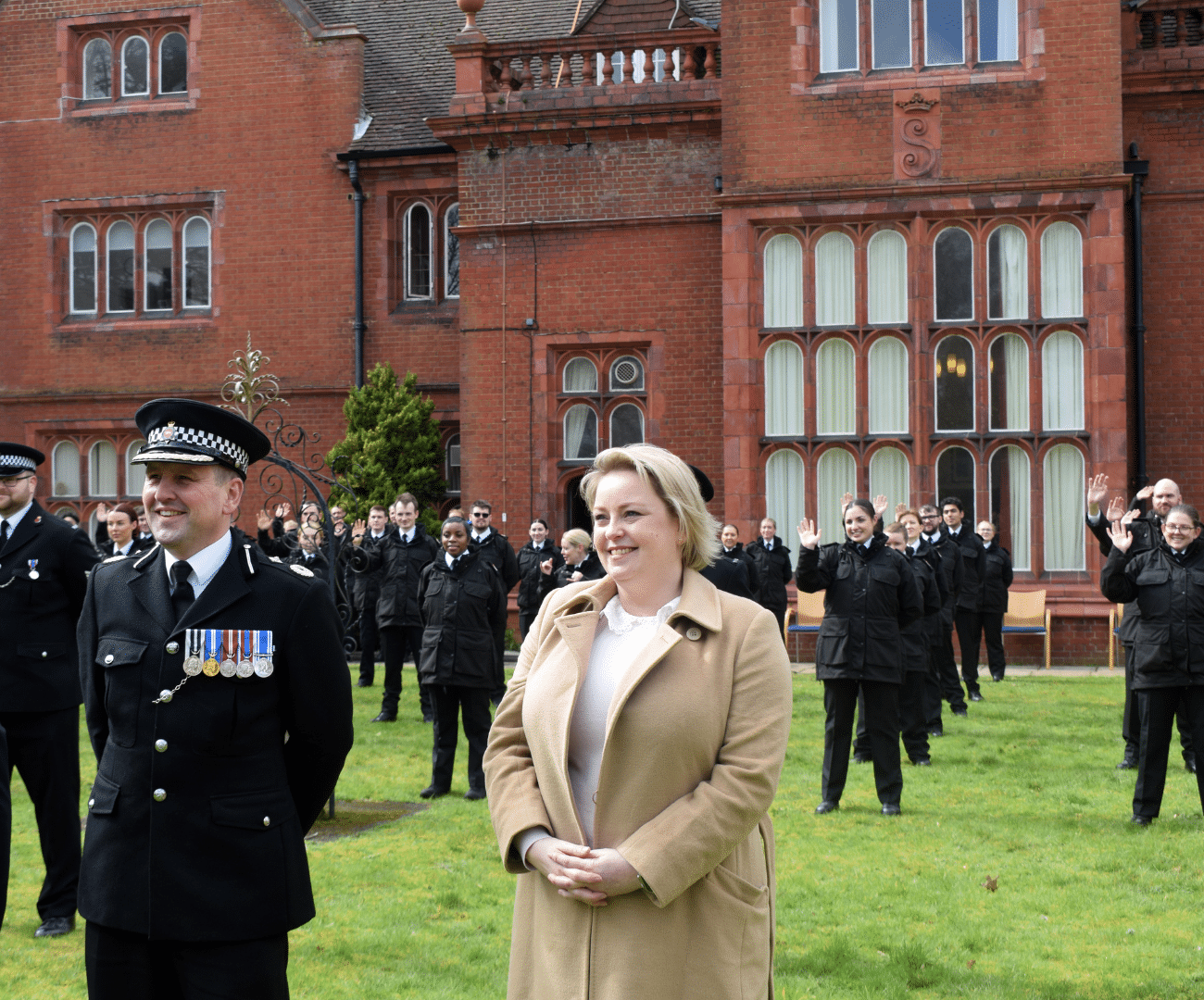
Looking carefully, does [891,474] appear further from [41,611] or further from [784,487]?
[41,611]

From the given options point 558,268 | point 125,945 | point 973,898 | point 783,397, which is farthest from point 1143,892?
point 558,268

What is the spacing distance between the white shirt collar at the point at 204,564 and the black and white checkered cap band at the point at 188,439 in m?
0.26

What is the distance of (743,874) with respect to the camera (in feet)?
12.2

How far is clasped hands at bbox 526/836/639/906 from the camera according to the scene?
11.5ft

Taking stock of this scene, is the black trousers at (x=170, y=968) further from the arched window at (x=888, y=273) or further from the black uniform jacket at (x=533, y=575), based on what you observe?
the arched window at (x=888, y=273)

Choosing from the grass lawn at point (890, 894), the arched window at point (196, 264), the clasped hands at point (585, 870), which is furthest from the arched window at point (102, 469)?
the clasped hands at point (585, 870)

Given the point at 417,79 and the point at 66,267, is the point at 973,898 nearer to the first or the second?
the point at 417,79

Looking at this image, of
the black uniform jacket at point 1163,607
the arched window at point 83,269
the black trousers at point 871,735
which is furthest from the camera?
the arched window at point 83,269

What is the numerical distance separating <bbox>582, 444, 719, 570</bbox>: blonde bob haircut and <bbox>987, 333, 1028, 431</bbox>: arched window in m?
15.7

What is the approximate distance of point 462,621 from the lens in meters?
10.7

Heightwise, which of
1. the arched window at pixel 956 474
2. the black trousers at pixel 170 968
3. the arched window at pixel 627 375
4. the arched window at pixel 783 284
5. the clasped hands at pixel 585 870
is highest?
the arched window at pixel 783 284

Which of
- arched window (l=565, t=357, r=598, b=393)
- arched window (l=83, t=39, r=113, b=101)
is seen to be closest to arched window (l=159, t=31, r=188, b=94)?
arched window (l=83, t=39, r=113, b=101)

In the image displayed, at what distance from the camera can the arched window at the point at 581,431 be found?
814 inches

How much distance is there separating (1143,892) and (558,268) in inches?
568
